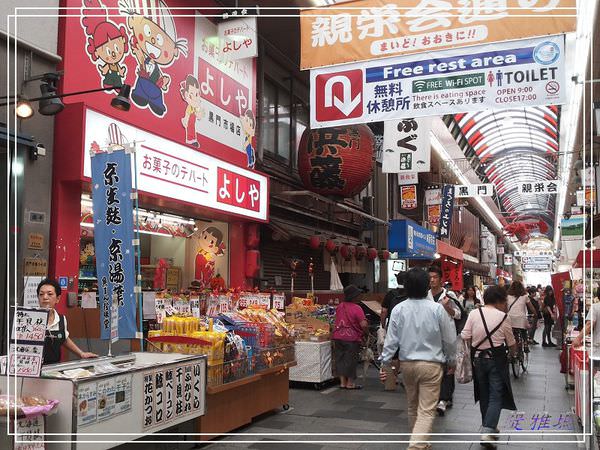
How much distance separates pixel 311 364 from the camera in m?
10.5

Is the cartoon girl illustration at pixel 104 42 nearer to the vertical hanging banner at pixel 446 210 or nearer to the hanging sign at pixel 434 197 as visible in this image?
the vertical hanging banner at pixel 446 210

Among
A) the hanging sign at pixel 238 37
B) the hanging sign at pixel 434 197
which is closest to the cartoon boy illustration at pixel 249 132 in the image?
the hanging sign at pixel 238 37

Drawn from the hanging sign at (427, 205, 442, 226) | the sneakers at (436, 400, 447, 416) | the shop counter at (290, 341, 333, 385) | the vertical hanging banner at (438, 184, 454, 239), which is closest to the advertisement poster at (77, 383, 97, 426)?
the sneakers at (436, 400, 447, 416)

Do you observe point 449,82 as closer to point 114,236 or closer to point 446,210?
point 114,236

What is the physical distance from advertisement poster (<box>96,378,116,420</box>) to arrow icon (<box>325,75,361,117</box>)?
4224 mm

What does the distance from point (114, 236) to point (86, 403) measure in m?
2.13

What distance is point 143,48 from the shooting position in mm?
9750

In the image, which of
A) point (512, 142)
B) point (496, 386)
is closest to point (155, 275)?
point (496, 386)

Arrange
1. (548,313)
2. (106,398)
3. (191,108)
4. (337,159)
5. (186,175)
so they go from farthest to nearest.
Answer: (548,313)
(337,159)
(191,108)
(186,175)
(106,398)

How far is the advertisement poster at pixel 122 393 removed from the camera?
504 cm

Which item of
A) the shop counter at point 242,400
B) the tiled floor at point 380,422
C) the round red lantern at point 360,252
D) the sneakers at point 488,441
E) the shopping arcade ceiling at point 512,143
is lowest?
the tiled floor at point 380,422

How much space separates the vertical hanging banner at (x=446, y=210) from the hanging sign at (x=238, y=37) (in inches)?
513

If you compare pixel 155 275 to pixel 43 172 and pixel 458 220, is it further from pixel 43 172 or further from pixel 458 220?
pixel 458 220

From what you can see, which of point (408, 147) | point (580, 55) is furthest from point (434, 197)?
point (580, 55)
